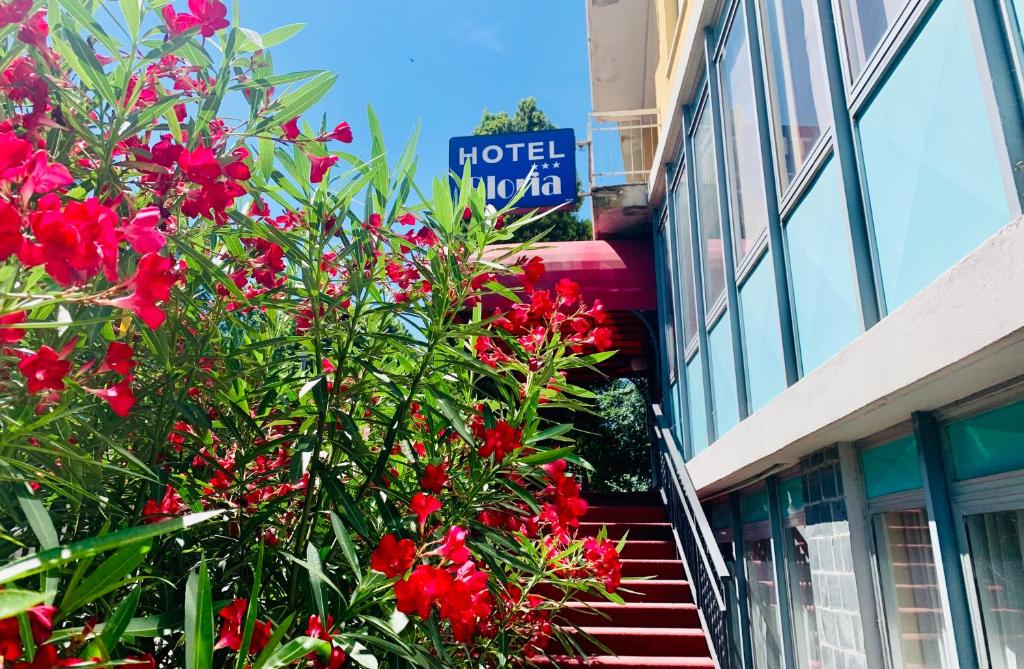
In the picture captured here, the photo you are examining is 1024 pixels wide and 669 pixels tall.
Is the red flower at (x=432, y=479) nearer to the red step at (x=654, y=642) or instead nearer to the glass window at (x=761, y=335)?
the glass window at (x=761, y=335)

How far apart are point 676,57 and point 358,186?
5.61m

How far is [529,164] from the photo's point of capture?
7.71m

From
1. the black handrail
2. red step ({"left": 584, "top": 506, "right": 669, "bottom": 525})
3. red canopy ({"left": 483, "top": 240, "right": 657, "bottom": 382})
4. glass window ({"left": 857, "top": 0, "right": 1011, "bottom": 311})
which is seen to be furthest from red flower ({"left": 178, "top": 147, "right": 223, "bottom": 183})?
red canopy ({"left": 483, "top": 240, "right": 657, "bottom": 382})

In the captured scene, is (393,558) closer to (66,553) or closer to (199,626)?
(199,626)

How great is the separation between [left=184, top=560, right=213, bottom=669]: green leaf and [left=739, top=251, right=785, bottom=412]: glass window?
3.23 m

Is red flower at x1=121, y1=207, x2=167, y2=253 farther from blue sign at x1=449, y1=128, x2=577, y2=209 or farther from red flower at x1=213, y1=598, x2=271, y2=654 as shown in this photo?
blue sign at x1=449, y1=128, x2=577, y2=209

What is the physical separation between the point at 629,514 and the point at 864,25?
4814mm

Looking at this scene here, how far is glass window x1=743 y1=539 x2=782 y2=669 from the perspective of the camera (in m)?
4.28

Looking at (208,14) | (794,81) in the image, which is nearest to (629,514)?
(794,81)

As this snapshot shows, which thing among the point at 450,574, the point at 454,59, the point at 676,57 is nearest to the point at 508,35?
the point at 454,59

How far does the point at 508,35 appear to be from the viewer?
13172 millimetres

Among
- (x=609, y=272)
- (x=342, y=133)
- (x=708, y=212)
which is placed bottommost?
(x=342, y=133)

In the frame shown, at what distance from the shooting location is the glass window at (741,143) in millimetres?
4215

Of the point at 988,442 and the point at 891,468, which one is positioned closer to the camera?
the point at 988,442
